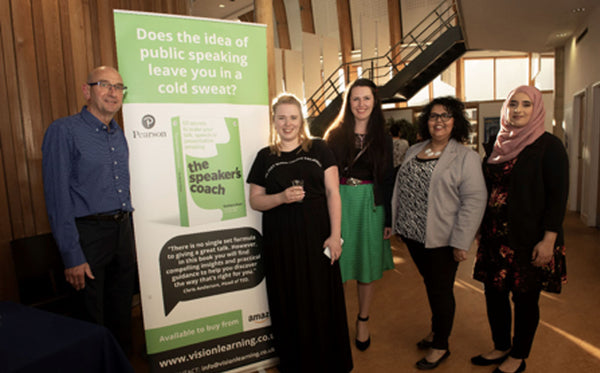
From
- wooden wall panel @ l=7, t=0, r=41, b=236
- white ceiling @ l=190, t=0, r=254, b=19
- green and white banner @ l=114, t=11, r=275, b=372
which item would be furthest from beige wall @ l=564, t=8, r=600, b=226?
wooden wall panel @ l=7, t=0, r=41, b=236

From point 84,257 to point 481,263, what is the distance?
221 centimetres

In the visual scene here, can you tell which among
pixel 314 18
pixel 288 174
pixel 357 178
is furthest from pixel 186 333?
pixel 314 18

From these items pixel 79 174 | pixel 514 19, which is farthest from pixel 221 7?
pixel 79 174

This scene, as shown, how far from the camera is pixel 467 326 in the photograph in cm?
270

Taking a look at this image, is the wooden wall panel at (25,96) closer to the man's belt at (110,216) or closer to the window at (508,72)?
the man's belt at (110,216)

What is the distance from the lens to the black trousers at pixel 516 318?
6.35 feet

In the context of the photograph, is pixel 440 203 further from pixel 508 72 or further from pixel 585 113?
pixel 508 72

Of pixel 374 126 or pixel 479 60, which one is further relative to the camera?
pixel 479 60

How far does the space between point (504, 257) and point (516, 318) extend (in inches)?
15.7

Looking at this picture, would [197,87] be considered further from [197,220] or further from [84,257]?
[84,257]

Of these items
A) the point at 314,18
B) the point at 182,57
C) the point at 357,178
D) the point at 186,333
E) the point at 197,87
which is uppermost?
the point at 314,18

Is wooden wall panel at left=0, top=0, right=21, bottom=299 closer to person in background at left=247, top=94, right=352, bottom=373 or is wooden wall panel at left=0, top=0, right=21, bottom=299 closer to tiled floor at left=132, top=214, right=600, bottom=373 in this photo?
tiled floor at left=132, top=214, right=600, bottom=373

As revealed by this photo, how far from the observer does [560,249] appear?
1.85 m

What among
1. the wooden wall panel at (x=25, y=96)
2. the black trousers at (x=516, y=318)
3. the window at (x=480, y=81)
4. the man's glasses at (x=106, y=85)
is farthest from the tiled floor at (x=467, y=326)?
the window at (x=480, y=81)
